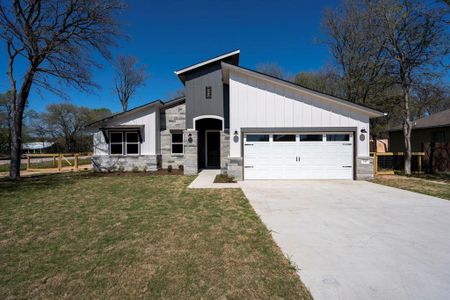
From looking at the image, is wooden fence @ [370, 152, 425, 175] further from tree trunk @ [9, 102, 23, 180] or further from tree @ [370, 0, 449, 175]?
tree trunk @ [9, 102, 23, 180]

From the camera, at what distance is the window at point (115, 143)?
13.7m

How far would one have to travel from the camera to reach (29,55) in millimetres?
11633

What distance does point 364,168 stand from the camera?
10320 mm

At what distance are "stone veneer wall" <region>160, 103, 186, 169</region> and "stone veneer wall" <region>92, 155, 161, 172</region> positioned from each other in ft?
2.36

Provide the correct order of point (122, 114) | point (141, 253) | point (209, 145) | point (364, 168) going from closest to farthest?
point (141, 253), point (364, 168), point (122, 114), point (209, 145)

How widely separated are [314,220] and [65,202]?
732cm

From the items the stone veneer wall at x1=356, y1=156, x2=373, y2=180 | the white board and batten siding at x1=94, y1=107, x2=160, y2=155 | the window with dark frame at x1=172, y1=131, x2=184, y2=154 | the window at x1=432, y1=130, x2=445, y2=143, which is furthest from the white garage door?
the window at x1=432, y1=130, x2=445, y2=143

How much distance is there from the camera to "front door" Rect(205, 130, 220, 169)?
48.2 ft

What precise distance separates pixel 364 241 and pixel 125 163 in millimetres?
13155

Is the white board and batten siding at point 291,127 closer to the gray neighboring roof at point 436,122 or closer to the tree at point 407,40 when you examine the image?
the tree at point 407,40

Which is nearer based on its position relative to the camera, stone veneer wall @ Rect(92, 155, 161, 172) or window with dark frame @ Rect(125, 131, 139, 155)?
stone veneer wall @ Rect(92, 155, 161, 172)

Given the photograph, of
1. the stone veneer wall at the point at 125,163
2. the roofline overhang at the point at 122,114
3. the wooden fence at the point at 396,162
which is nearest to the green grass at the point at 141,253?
the stone veneer wall at the point at 125,163

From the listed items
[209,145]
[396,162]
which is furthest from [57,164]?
[396,162]

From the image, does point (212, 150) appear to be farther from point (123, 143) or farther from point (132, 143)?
point (123, 143)
